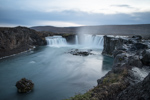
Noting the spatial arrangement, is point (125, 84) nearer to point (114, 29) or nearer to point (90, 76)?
point (90, 76)

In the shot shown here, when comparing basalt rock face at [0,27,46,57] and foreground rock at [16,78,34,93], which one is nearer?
foreground rock at [16,78,34,93]

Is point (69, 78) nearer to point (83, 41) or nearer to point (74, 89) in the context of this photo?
point (74, 89)

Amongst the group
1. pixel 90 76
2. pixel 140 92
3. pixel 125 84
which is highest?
pixel 140 92

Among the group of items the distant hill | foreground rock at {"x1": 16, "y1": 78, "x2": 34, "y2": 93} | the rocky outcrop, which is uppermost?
the distant hill

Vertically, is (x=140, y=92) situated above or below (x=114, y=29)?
below

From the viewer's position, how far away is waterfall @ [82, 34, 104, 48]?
133 feet

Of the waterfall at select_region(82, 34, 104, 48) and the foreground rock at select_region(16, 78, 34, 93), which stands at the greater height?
the waterfall at select_region(82, 34, 104, 48)

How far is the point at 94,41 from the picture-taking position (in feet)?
143

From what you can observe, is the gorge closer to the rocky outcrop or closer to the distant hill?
the rocky outcrop

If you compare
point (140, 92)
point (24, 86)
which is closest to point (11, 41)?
point (24, 86)

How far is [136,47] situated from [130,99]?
10797mm

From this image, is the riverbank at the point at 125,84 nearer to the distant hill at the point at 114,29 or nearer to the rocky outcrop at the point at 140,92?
the rocky outcrop at the point at 140,92

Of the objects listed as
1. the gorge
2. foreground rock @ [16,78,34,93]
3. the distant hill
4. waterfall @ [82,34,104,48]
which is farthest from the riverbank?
the distant hill

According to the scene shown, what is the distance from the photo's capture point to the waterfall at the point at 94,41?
40391 mm
